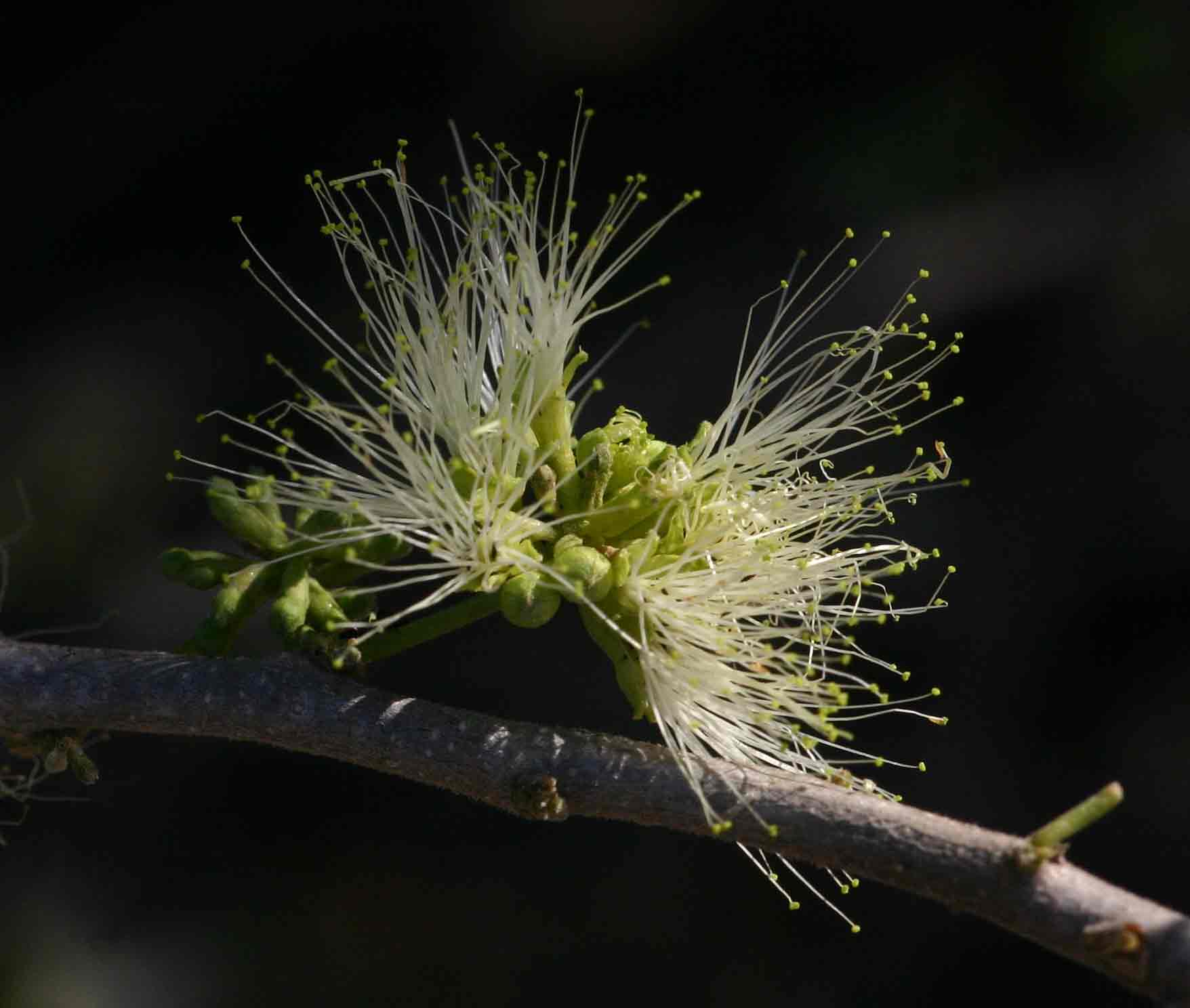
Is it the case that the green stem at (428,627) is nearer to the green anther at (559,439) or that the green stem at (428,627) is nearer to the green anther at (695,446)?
the green anther at (559,439)

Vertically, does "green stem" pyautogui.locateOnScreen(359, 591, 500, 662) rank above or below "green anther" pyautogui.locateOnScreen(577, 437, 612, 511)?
below

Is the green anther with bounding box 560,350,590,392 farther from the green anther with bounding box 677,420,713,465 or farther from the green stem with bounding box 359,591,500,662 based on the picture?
the green stem with bounding box 359,591,500,662

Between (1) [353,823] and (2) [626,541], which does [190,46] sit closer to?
(1) [353,823]

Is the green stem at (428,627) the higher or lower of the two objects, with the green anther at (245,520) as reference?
lower

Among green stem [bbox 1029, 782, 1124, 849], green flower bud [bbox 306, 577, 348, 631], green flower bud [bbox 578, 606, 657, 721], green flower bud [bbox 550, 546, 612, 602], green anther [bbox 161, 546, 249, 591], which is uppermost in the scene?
green anther [bbox 161, 546, 249, 591]

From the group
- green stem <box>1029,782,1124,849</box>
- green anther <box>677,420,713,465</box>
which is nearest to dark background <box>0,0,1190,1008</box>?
green anther <box>677,420,713,465</box>

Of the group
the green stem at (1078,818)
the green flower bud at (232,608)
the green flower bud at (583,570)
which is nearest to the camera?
the green stem at (1078,818)

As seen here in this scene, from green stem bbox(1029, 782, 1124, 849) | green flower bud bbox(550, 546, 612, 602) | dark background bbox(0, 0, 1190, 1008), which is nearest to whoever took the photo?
green stem bbox(1029, 782, 1124, 849)

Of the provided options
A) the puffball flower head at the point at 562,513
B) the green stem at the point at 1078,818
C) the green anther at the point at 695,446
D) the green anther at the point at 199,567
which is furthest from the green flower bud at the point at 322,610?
the green stem at the point at 1078,818

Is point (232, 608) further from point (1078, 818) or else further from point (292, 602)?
point (1078, 818)
